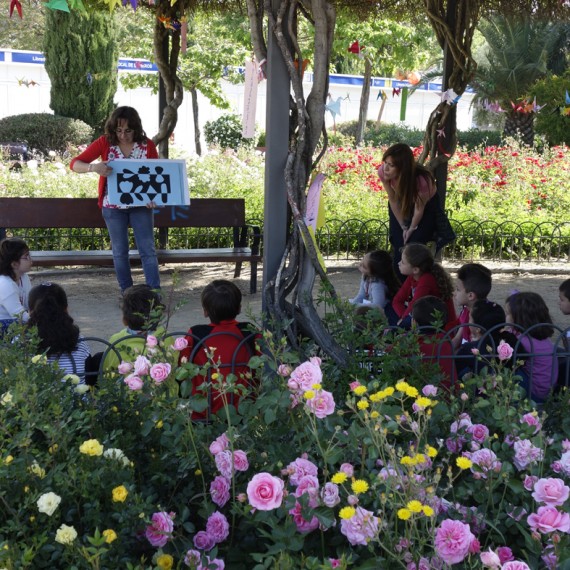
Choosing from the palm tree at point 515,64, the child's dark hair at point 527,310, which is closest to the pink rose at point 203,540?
the child's dark hair at point 527,310

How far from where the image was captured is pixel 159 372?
7.53 feet

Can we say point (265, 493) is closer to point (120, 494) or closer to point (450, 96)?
point (120, 494)

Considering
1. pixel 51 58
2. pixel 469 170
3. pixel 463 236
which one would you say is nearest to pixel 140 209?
pixel 463 236

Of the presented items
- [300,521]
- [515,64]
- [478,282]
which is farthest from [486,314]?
[515,64]

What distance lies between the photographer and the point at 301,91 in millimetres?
3486

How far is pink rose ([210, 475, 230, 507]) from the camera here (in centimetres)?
209

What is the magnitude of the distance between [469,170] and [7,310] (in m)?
8.38

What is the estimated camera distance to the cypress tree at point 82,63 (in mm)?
21094

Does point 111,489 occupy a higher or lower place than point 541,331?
higher

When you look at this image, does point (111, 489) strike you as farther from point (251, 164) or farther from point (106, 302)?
point (251, 164)

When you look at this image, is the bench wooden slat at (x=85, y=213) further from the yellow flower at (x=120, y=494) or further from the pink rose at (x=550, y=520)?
the pink rose at (x=550, y=520)

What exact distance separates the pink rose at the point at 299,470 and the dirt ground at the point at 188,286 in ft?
13.2

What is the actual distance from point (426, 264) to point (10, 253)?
2307 mm

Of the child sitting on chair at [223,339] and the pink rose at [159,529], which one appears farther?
the child sitting on chair at [223,339]
